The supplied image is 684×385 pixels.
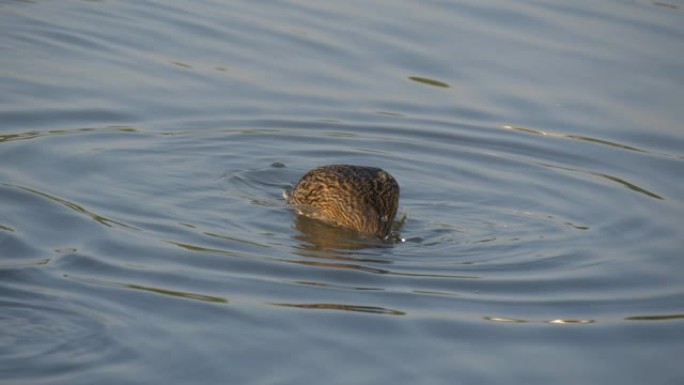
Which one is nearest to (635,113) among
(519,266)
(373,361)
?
(519,266)

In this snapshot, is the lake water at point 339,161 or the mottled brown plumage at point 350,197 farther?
the mottled brown plumage at point 350,197

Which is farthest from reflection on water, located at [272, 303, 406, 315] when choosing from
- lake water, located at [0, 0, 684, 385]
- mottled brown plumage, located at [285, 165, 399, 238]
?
mottled brown plumage, located at [285, 165, 399, 238]

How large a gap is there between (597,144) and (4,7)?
7477mm

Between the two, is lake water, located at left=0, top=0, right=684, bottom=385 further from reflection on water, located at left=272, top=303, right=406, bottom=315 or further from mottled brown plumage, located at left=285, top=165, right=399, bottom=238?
mottled brown plumage, located at left=285, top=165, right=399, bottom=238

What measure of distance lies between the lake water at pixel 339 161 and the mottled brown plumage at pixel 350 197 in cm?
23

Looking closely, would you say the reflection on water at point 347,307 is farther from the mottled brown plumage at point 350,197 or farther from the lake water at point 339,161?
the mottled brown plumage at point 350,197

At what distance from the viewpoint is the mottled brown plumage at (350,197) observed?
12875 mm

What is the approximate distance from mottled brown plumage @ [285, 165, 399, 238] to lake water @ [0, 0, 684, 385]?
229mm

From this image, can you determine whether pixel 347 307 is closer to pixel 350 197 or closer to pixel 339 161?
pixel 350 197

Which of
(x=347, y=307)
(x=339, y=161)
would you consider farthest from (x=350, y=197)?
(x=347, y=307)

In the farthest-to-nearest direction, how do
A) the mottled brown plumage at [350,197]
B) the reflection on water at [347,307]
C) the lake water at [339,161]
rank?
the mottled brown plumage at [350,197] → the reflection on water at [347,307] → the lake water at [339,161]

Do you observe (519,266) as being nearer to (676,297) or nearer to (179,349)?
(676,297)

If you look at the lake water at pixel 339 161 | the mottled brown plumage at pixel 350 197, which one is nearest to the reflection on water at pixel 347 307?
the lake water at pixel 339 161

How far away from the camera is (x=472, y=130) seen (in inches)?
604
